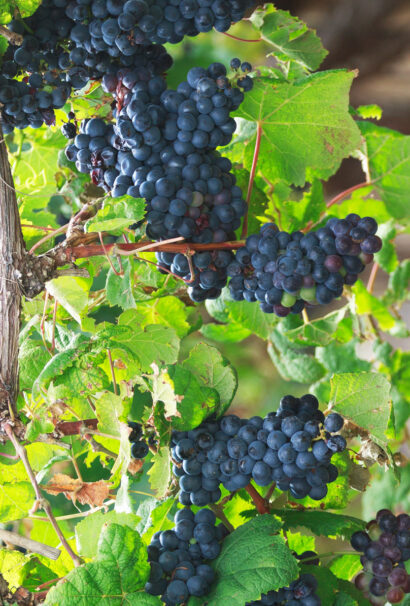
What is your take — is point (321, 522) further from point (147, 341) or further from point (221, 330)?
point (221, 330)

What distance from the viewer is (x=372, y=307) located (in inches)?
39.8

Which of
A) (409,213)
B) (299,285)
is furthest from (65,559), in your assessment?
(409,213)

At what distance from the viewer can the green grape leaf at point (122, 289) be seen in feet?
2.05

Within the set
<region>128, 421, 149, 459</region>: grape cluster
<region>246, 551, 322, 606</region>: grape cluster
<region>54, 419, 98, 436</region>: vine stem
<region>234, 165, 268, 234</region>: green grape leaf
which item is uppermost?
<region>234, 165, 268, 234</region>: green grape leaf

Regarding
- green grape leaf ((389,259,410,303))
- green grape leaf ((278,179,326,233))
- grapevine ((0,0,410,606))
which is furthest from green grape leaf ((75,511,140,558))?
green grape leaf ((389,259,410,303))

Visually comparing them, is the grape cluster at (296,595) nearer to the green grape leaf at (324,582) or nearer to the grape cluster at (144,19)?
the green grape leaf at (324,582)

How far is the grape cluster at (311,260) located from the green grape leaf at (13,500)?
0.32 m

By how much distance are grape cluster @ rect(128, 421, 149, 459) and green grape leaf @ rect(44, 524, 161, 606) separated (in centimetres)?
9

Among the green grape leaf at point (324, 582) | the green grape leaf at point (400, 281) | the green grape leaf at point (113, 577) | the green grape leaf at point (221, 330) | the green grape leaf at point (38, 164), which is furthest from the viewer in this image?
the green grape leaf at point (400, 281)

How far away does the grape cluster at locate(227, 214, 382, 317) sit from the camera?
21.6 inches

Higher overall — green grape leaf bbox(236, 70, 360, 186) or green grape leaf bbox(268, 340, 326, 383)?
green grape leaf bbox(236, 70, 360, 186)

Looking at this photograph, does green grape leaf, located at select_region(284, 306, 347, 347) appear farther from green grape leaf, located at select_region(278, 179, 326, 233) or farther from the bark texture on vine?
the bark texture on vine

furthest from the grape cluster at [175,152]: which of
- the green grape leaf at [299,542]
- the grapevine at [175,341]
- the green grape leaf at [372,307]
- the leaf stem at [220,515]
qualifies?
the green grape leaf at [372,307]

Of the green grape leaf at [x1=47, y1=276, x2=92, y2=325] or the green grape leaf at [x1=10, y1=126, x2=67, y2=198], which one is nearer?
the green grape leaf at [x1=47, y1=276, x2=92, y2=325]
